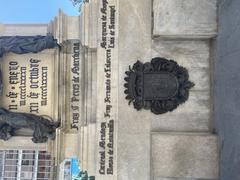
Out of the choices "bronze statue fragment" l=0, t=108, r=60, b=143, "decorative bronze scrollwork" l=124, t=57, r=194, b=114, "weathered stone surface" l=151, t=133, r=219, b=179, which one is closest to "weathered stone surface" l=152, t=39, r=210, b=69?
"decorative bronze scrollwork" l=124, t=57, r=194, b=114

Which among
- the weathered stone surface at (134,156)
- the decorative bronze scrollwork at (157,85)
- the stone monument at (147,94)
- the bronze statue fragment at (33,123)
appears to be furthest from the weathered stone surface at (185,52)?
the bronze statue fragment at (33,123)

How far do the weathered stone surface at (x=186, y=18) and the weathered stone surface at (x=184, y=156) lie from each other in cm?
228

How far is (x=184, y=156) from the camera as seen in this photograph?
11.0m

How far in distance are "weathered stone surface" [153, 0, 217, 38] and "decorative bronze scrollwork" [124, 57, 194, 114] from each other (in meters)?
0.69

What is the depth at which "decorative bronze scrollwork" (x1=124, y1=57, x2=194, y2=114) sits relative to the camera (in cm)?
1111

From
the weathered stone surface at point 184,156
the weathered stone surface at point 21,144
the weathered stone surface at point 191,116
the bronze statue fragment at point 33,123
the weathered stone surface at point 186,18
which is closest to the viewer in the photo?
the weathered stone surface at point 184,156

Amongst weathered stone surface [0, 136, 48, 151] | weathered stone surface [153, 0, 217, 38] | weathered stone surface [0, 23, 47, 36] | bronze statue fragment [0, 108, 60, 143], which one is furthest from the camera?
weathered stone surface [0, 23, 47, 36]

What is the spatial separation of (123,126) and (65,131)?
4.78 feet

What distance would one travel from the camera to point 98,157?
36.5ft

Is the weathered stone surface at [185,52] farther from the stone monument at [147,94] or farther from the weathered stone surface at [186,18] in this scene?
the weathered stone surface at [186,18]

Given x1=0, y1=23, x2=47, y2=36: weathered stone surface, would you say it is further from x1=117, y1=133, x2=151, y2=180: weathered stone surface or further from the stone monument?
x1=117, y1=133, x2=151, y2=180: weathered stone surface

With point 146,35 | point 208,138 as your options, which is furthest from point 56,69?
point 208,138

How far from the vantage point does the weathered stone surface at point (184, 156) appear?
10.9 meters

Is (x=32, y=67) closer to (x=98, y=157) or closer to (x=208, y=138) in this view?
(x=98, y=157)
